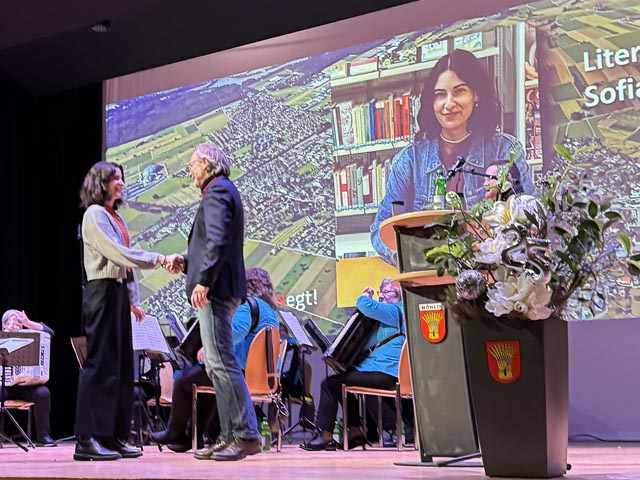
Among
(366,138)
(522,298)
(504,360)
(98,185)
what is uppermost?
(366,138)

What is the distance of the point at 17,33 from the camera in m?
6.98

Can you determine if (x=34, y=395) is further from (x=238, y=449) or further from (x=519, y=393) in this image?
(x=519, y=393)

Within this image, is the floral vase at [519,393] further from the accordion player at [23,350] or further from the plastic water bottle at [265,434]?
the accordion player at [23,350]

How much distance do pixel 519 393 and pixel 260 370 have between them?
9.37ft

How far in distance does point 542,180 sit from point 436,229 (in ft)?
0.97

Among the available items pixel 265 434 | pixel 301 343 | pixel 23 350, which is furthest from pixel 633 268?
pixel 23 350

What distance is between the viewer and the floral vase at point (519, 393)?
2066 millimetres

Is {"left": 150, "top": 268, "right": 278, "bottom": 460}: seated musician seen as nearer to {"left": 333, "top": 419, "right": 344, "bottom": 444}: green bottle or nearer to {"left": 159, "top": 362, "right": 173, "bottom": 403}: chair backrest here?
{"left": 333, "top": 419, "right": 344, "bottom": 444}: green bottle

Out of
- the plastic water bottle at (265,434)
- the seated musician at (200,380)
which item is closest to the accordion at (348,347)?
the seated musician at (200,380)

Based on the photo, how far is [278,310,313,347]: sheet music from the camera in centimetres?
570

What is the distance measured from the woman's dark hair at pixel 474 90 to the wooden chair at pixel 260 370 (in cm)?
215

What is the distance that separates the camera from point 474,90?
19.8ft

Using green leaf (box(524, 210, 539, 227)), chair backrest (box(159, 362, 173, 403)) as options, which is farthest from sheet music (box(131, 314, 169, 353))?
green leaf (box(524, 210, 539, 227))

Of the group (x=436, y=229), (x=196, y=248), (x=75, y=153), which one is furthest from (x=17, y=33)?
(x=436, y=229)
